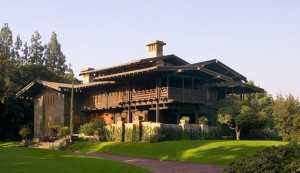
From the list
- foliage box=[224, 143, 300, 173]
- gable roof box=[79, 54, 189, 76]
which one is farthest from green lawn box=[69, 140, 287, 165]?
gable roof box=[79, 54, 189, 76]

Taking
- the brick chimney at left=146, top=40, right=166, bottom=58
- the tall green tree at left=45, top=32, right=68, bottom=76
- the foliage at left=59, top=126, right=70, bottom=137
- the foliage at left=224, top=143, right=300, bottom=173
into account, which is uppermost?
the tall green tree at left=45, top=32, right=68, bottom=76

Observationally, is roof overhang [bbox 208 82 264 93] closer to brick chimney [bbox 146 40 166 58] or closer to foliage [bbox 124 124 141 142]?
brick chimney [bbox 146 40 166 58]

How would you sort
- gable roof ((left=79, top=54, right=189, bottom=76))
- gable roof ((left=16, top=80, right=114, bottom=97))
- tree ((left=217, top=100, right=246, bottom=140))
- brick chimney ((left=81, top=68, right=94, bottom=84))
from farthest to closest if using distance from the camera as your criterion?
brick chimney ((left=81, top=68, right=94, bottom=84)) → gable roof ((left=16, top=80, right=114, bottom=97)) → gable roof ((left=79, top=54, right=189, bottom=76)) → tree ((left=217, top=100, right=246, bottom=140))

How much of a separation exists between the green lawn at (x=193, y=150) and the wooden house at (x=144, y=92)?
6314mm

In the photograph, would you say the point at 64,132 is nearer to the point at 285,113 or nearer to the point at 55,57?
the point at 285,113

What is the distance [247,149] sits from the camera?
25.4m

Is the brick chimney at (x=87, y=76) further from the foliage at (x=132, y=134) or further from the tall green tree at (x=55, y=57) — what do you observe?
the tall green tree at (x=55, y=57)

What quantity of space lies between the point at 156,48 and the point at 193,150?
20890 mm

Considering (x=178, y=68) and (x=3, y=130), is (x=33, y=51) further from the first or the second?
(x=178, y=68)

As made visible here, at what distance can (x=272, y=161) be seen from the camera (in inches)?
516

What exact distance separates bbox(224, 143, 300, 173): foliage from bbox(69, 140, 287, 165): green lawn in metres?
8.37

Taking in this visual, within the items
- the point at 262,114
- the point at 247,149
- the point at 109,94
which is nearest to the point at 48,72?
the point at 109,94

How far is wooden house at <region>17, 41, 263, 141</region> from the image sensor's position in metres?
38.7

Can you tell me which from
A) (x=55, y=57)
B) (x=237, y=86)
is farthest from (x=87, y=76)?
(x=55, y=57)
